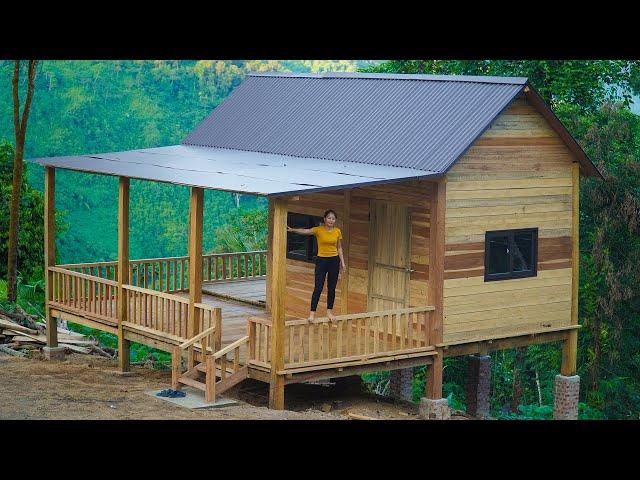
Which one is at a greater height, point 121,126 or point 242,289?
point 121,126

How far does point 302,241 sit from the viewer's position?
23.6 meters

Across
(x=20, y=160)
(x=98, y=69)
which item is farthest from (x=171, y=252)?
(x=20, y=160)

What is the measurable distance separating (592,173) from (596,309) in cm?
1112

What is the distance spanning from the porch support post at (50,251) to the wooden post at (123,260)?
1732 mm

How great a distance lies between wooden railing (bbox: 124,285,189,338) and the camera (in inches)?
832

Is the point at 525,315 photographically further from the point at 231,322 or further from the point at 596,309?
the point at 596,309

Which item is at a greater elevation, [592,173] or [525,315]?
[592,173]

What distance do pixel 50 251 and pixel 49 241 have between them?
0.24 m

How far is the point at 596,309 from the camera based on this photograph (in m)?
33.5

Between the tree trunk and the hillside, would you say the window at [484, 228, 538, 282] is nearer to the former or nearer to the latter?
the tree trunk

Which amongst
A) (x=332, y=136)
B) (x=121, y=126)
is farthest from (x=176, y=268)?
(x=121, y=126)

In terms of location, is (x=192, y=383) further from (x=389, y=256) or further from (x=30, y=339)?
(x=30, y=339)

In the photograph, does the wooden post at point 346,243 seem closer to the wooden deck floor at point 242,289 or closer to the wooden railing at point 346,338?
the wooden railing at point 346,338

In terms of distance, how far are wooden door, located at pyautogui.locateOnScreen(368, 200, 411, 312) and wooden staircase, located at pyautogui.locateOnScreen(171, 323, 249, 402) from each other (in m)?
2.74
